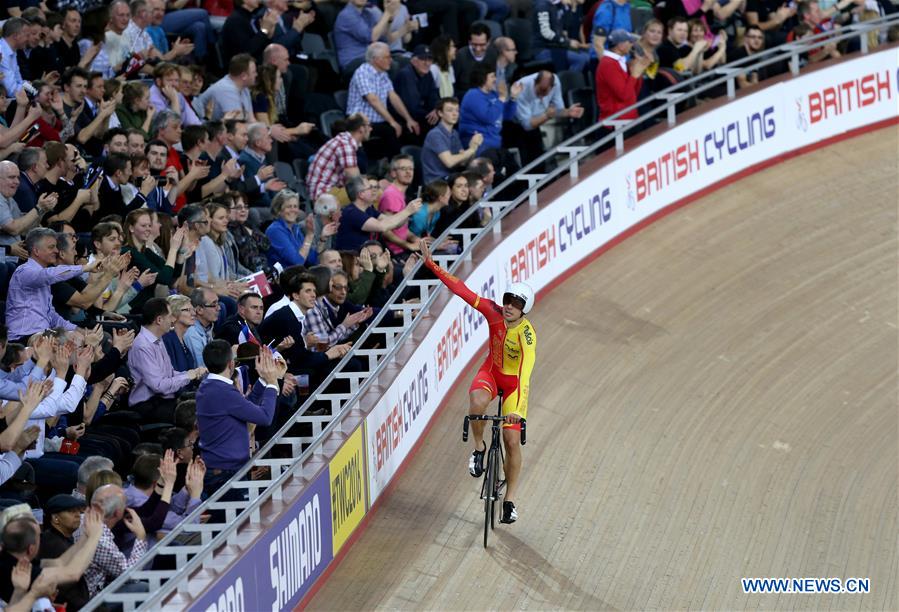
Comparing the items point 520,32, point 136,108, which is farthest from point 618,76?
point 136,108

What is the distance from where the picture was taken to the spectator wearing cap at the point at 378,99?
1312 cm

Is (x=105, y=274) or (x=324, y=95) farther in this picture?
(x=324, y=95)

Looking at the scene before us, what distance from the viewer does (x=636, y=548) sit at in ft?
31.7

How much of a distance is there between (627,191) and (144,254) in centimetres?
585

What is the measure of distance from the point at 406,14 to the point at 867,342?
5.41 m

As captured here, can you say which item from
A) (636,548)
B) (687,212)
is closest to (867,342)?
(687,212)

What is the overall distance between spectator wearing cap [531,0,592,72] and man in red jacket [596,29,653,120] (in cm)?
80

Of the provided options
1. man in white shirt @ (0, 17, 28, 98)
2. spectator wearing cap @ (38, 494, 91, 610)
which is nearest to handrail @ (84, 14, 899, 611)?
spectator wearing cap @ (38, 494, 91, 610)

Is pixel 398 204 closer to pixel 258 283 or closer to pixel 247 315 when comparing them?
pixel 258 283

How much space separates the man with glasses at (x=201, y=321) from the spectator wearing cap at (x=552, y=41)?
652cm

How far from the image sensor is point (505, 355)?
31.9 feet

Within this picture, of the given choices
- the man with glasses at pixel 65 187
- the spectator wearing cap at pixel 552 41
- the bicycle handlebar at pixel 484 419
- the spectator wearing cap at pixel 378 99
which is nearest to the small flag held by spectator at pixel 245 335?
the bicycle handlebar at pixel 484 419

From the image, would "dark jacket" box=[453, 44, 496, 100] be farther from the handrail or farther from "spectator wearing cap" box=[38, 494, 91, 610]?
"spectator wearing cap" box=[38, 494, 91, 610]

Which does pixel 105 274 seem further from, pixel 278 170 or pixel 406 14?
pixel 406 14
